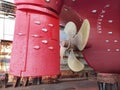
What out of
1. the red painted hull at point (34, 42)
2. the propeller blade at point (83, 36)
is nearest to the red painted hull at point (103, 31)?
the propeller blade at point (83, 36)

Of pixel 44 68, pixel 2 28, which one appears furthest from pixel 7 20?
pixel 44 68

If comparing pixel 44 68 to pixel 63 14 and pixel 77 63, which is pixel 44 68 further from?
pixel 63 14

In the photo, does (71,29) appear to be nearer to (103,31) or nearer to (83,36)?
(83,36)

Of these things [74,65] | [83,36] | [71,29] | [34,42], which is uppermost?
[71,29]

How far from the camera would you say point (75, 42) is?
214 cm

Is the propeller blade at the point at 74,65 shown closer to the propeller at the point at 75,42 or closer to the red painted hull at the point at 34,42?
the propeller at the point at 75,42

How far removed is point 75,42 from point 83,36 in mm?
163

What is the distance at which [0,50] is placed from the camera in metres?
2.49

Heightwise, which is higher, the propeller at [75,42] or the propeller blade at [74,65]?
the propeller at [75,42]

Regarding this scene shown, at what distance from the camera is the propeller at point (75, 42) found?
1.97m

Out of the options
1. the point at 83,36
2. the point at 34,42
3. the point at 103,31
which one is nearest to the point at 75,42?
the point at 83,36

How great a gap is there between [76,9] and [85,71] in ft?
4.97

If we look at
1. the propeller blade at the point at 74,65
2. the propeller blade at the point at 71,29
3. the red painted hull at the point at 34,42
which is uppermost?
the propeller blade at the point at 71,29

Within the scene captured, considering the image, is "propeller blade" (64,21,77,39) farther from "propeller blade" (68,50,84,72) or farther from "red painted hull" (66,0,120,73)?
"propeller blade" (68,50,84,72)
